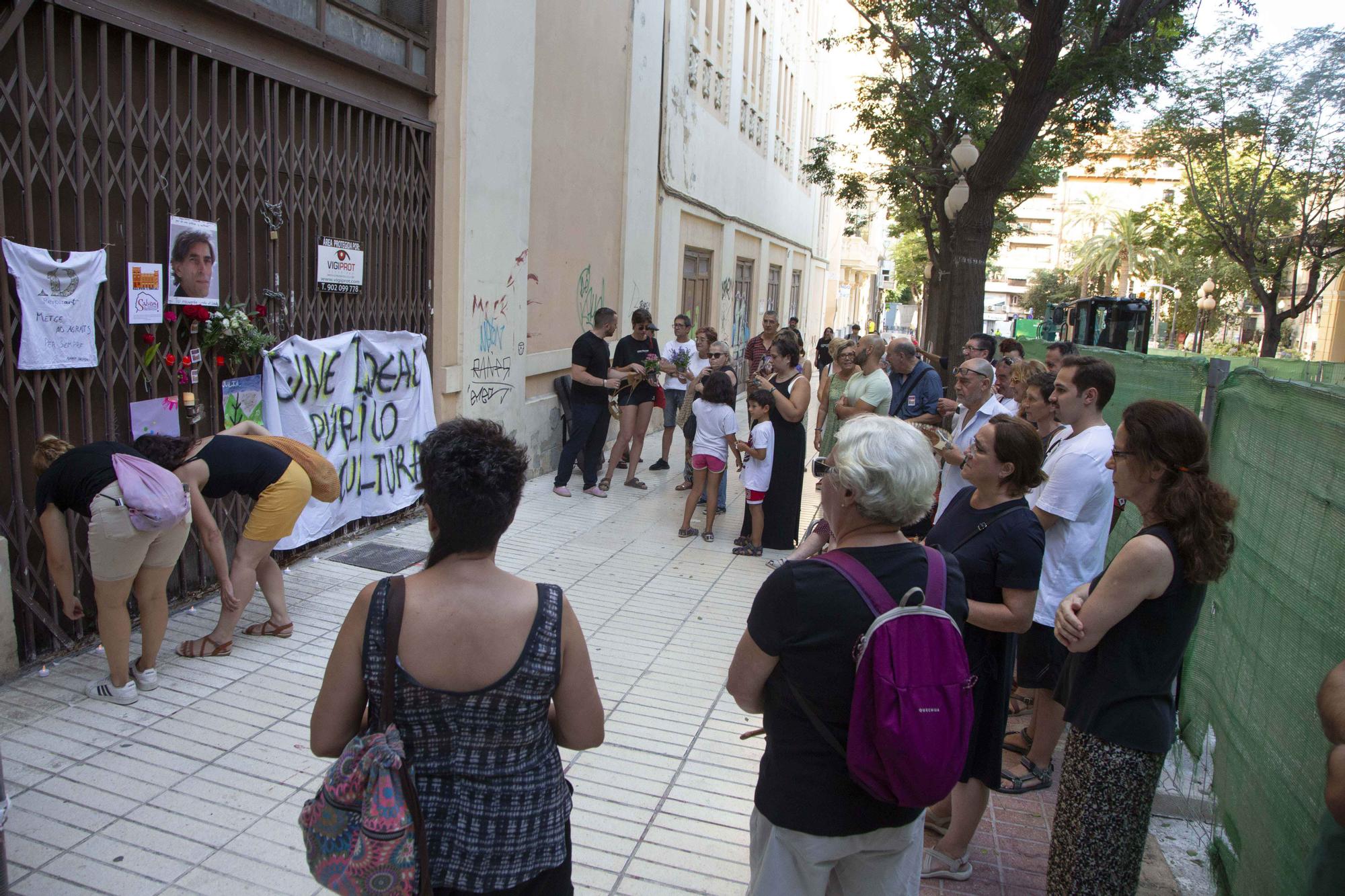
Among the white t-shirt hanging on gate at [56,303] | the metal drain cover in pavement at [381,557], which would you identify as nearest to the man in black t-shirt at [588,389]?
the metal drain cover in pavement at [381,557]

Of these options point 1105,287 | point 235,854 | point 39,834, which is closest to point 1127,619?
point 235,854

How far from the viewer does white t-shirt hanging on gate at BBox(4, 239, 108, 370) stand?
4.69m

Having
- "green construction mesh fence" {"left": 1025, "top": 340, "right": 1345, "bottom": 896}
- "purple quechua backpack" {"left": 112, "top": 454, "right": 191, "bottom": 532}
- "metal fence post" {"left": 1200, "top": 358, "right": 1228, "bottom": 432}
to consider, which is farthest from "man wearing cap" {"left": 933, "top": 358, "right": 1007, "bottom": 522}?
"purple quechua backpack" {"left": 112, "top": 454, "right": 191, "bottom": 532}

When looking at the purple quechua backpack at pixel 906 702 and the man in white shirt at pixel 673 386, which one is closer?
the purple quechua backpack at pixel 906 702

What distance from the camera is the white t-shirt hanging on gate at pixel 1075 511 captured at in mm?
4211

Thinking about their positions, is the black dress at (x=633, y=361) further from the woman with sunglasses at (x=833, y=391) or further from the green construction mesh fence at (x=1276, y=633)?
the green construction mesh fence at (x=1276, y=633)

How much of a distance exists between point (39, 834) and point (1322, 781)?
4.29 m

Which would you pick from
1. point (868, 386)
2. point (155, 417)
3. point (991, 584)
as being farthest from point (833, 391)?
point (991, 584)

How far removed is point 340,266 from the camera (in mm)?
7188

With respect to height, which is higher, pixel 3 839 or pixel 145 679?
pixel 3 839

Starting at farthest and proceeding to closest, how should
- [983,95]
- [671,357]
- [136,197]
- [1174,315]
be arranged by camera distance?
[1174,315] → [983,95] → [671,357] → [136,197]

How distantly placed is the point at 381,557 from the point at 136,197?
3.06 meters

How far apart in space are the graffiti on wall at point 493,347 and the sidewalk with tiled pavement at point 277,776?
10.5 feet

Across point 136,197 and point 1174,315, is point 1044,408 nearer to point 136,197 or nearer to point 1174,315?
point 136,197
